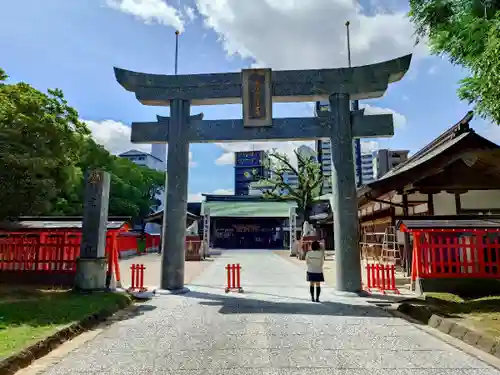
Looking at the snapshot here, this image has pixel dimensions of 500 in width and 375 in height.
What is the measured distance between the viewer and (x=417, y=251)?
1136cm

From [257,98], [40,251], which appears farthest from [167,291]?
[257,98]

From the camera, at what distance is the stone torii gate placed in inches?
451

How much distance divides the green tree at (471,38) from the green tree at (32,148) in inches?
496

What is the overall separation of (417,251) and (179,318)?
7.54 metres

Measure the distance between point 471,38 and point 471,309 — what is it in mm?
6282

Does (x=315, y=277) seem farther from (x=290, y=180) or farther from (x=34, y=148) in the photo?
(x=290, y=180)

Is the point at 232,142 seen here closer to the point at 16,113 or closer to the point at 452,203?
the point at 16,113

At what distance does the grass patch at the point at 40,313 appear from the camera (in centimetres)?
578

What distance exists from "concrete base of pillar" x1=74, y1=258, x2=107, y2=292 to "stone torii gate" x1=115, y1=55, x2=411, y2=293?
6.35 feet

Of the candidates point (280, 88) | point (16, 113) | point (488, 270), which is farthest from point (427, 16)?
point (16, 113)

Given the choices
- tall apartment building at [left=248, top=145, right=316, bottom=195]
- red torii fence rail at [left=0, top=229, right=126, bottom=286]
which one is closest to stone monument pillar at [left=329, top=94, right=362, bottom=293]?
red torii fence rail at [left=0, top=229, right=126, bottom=286]

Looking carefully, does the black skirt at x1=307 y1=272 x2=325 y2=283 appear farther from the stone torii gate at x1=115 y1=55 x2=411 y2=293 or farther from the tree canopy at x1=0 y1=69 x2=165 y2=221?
the tree canopy at x1=0 y1=69 x2=165 y2=221

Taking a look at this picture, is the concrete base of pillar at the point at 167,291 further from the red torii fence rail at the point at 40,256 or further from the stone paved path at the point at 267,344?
the red torii fence rail at the point at 40,256

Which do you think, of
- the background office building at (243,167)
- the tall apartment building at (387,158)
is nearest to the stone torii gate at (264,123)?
the tall apartment building at (387,158)
